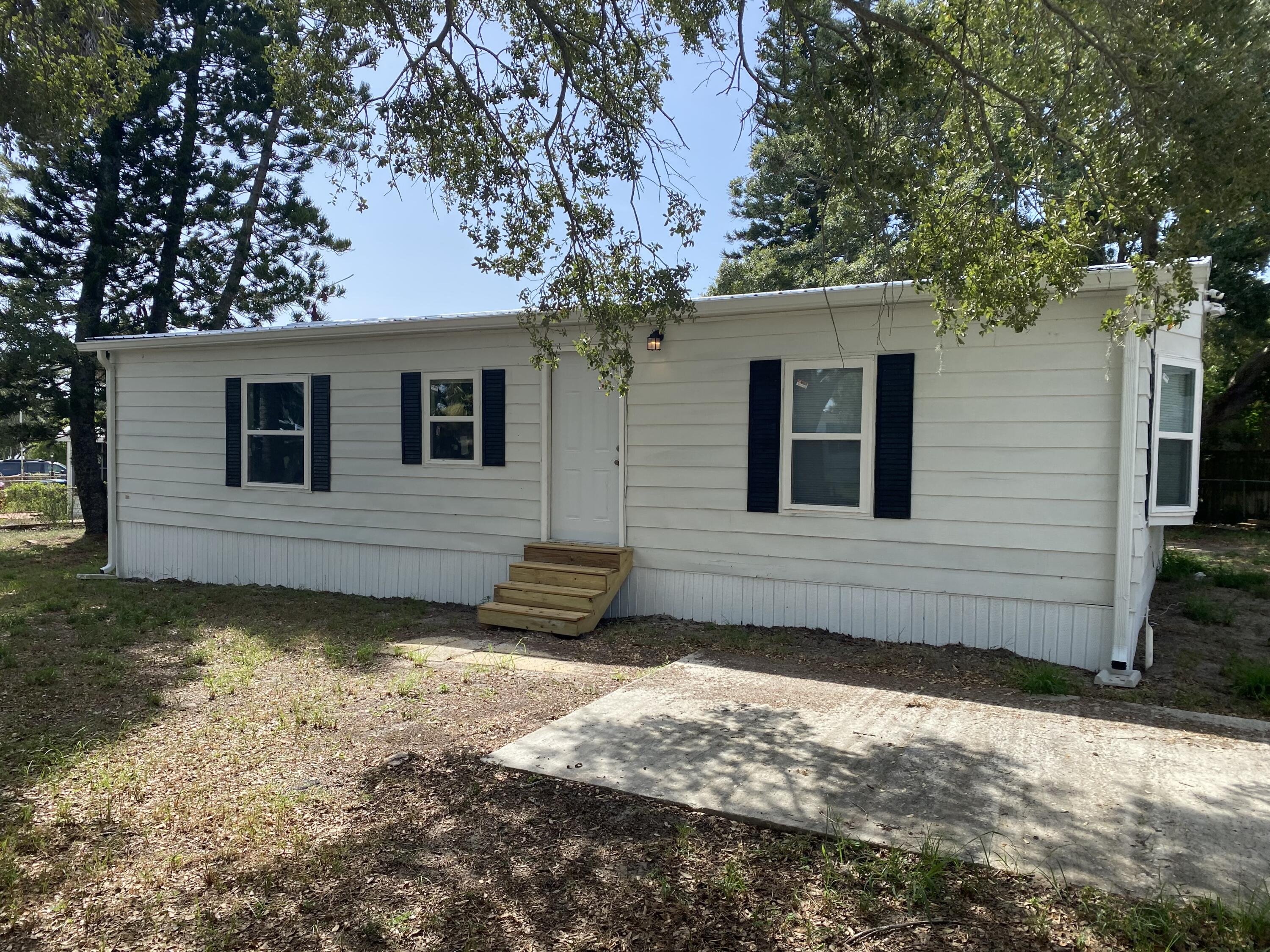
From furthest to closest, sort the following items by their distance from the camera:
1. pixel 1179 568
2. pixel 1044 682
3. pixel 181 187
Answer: pixel 181 187
pixel 1179 568
pixel 1044 682

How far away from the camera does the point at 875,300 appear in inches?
250

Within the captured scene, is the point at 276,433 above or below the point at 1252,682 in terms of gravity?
above

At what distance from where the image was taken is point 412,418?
28.0ft

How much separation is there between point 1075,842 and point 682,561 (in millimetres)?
4611

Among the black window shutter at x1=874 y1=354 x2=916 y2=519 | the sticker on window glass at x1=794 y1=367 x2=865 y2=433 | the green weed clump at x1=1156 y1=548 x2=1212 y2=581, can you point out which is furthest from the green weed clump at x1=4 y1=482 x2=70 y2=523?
the green weed clump at x1=1156 y1=548 x2=1212 y2=581

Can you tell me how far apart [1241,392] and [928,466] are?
40.9 feet

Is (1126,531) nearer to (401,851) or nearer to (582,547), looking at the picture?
(582,547)

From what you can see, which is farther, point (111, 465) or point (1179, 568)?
point (111, 465)

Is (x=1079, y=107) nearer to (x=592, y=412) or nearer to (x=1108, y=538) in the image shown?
(x=1108, y=538)

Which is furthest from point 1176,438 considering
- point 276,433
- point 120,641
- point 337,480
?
point 276,433

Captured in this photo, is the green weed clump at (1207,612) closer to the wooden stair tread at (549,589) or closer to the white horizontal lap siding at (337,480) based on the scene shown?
the wooden stair tread at (549,589)

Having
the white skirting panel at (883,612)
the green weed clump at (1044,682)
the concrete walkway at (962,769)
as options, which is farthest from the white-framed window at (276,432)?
the green weed clump at (1044,682)

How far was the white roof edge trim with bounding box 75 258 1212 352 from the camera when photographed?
5.68m

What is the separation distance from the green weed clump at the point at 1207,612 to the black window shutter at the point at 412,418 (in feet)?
24.8
